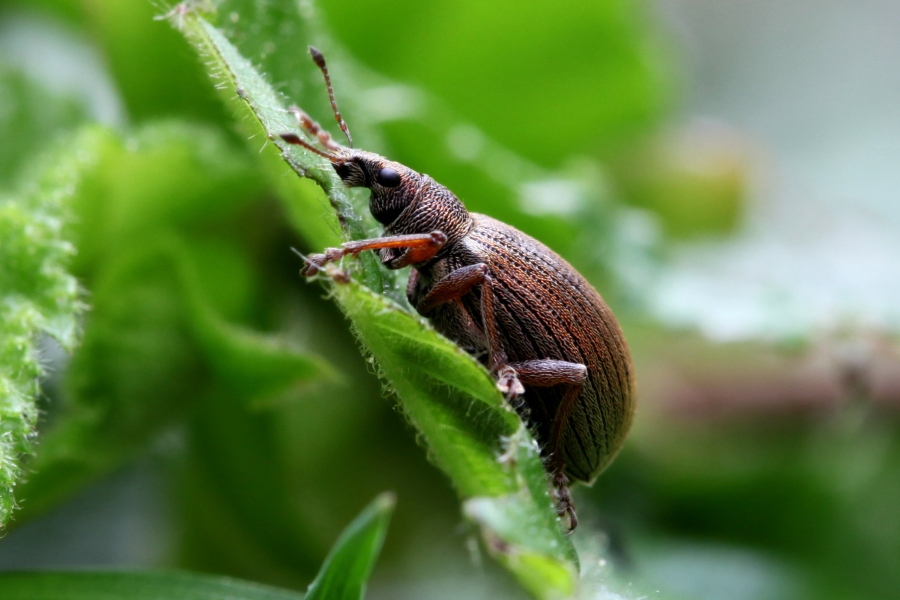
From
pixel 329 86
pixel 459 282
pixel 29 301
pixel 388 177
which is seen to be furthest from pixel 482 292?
pixel 29 301

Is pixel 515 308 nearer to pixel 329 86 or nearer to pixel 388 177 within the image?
pixel 388 177

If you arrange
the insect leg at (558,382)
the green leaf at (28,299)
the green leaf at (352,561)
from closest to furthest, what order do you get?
the green leaf at (352,561)
the green leaf at (28,299)
the insect leg at (558,382)

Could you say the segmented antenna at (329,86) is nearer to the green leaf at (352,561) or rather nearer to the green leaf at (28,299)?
the green leaf at (28,299)

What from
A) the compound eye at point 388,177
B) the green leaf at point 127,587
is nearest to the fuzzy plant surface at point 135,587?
the green leaf at point 127,587

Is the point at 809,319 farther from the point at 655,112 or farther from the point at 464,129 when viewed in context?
the point at 655,112

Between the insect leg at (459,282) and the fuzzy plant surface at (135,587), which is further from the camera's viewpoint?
the insect leg at (459,282)

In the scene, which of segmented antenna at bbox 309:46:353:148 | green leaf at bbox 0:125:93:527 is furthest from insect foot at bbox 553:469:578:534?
segmented antenna at bbox 309:46:353:148
